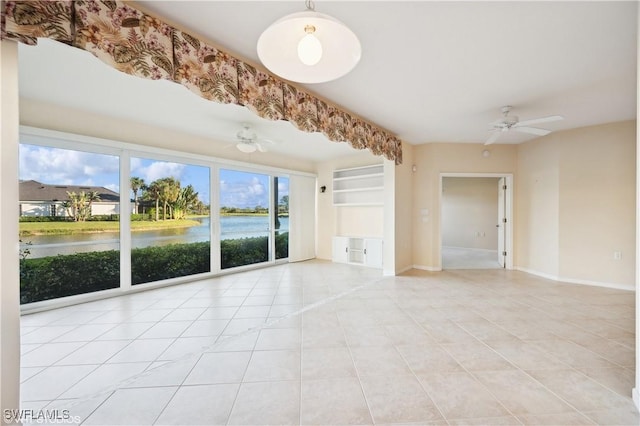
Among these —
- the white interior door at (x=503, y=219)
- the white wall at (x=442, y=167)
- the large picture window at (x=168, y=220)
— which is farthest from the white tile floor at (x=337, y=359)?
the white interior door at (x=503, y=219)

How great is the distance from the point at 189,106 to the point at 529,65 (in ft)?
12.3

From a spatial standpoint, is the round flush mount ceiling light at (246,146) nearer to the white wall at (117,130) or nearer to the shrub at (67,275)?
the white wall at (117,130)

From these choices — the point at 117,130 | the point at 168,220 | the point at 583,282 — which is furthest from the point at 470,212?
the point at 117,130

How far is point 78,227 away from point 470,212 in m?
9.47

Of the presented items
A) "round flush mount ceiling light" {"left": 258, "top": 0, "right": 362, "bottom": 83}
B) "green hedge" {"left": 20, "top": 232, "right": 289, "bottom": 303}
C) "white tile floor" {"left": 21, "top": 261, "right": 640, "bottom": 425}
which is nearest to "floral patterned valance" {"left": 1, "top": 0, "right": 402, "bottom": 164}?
"round flush mount ceiling light" {"left": 258, "top": 0, "right": 362, "bottom": 83}

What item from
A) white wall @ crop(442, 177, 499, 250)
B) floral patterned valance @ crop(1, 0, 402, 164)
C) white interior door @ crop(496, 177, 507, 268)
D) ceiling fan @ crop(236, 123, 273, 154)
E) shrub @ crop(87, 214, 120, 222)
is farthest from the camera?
white wall @ crop(442, 177, 499, 250)

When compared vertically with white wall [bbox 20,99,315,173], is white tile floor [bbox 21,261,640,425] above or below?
below

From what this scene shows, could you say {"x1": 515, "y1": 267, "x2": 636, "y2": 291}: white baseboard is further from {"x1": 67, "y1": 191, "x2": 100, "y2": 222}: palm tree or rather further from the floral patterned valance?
{"x1": 67, "y1": 191, "x2": 100, "y2": 222}: palm tree

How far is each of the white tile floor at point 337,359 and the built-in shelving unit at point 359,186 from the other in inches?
104

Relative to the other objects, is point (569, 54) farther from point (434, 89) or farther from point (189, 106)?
point (189, 106)

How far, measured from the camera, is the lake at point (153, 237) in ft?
10.7

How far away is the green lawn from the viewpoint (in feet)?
10.4

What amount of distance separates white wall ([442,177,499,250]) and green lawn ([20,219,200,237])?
7.59 metres

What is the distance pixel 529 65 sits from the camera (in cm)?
236
